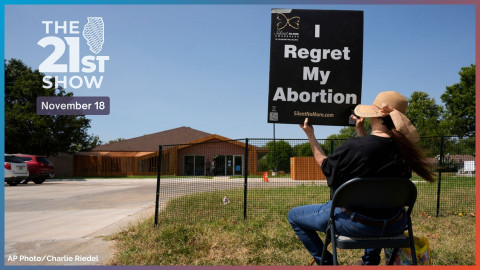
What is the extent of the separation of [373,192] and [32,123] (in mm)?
34819

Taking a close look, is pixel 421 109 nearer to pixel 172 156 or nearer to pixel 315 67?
pixel 172 156

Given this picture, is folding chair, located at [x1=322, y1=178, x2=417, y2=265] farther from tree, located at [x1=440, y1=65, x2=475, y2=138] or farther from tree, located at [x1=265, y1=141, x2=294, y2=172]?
tree, located at [x1=440, y1=65, x2=475, y2=138]

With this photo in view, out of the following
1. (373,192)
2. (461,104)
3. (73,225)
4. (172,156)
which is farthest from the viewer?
(461,104)

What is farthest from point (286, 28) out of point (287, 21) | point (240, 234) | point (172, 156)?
point (172, 156)

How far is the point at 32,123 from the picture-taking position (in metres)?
31.7

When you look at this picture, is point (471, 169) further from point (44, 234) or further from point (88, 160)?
point (88, 160)

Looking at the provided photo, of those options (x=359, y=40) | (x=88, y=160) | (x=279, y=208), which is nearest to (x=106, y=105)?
(x=279, y=208)

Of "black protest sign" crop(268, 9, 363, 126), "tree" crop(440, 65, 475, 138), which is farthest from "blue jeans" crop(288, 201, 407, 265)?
"tree" crop(440, 65, 475, 138)

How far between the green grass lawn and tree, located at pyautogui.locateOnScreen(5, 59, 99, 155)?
29.6m

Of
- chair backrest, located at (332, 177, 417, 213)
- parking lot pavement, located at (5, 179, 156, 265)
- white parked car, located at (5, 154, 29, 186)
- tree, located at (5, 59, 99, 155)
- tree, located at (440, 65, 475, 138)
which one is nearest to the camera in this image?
chair backrest, located at (332, 177, 417, 213)

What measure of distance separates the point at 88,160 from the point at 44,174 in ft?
58.9

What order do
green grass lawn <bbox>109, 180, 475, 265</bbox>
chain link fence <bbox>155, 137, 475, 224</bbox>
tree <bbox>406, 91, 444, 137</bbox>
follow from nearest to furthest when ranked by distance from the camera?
green grass lawn <bbox>109, 180, 475, 265</bbox>
chain link fence <bbox>155, 137, 475, 224</bbox>
tree <bbox>406, 91, 444, 137</bbox>

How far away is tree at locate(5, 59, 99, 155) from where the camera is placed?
1228 inches

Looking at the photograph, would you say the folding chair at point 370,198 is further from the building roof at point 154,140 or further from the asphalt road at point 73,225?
the building roof at point 154,140
